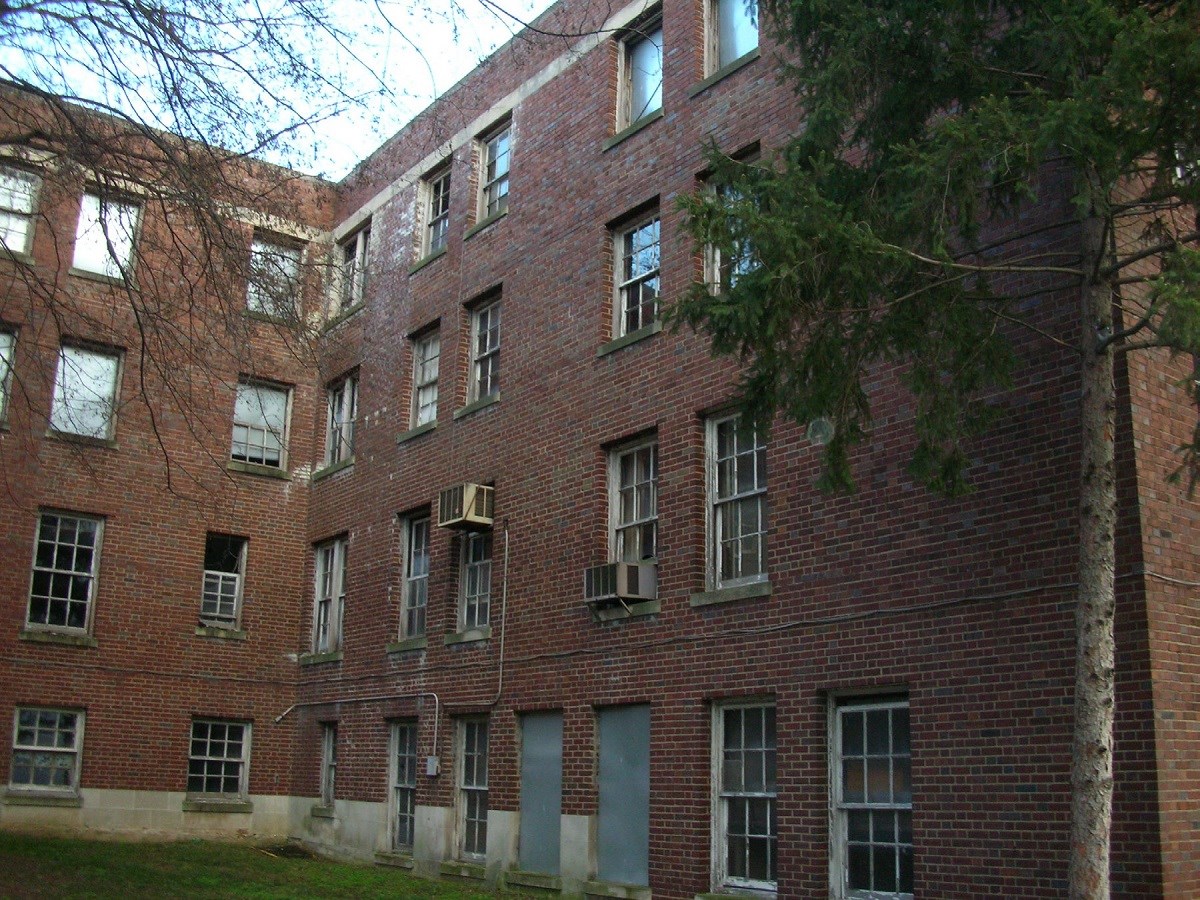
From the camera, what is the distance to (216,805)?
23203 mm

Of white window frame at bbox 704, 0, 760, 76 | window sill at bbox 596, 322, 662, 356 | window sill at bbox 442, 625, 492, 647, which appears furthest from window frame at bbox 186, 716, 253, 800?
white window frame at bbox 704, 0, 760, 76

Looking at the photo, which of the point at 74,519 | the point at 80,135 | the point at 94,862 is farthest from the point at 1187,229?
the point at 74,519

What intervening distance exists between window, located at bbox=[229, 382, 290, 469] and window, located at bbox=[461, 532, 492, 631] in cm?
661

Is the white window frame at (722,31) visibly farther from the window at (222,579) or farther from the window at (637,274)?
the window at (222,579)

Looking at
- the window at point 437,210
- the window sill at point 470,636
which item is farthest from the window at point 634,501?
the window at point 437,210

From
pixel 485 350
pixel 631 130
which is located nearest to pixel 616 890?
pixel 485 350

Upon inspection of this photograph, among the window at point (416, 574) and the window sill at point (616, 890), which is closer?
the window sill at point (616, 890)

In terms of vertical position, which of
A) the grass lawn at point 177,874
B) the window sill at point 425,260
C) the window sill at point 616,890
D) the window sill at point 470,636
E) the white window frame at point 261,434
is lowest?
the grass lawn at point 177,874

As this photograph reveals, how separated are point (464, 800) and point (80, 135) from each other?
1159 centimetres

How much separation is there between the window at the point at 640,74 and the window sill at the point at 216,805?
13.9 metres

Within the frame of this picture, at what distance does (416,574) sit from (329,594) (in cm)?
364

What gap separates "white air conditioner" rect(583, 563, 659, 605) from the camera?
1555 cm

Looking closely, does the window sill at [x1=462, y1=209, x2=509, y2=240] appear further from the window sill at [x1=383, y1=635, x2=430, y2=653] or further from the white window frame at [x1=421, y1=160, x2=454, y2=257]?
the window sill at [x1=383, y1=635, x2=430, y2=653]

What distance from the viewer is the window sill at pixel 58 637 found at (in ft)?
72.1
